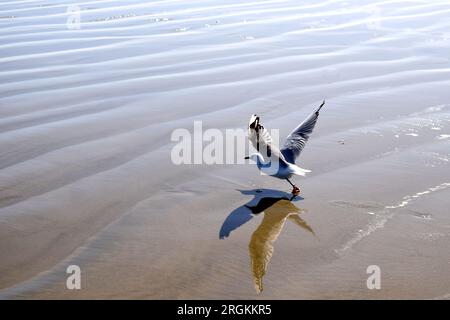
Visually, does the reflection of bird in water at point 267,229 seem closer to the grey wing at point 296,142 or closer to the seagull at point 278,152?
the seagull at point 278,152

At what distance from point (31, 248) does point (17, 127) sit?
349 centimetres

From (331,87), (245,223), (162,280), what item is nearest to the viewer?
(162,280)

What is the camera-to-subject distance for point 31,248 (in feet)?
15.2

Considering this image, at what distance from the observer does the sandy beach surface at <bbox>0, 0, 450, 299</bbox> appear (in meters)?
4.26

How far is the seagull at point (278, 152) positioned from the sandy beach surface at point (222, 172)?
0.27 meters

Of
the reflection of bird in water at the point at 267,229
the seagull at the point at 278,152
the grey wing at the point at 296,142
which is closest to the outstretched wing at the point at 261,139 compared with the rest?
the seagull at the point at 278,152

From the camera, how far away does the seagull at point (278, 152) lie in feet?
17.4

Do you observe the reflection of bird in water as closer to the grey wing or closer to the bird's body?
the bird's body

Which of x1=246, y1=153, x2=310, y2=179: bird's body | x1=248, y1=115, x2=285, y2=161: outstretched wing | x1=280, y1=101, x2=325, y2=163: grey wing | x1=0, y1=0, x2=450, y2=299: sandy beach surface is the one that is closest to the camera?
x1=0, y1=0, x2=450, y2=299: sandy beach surface

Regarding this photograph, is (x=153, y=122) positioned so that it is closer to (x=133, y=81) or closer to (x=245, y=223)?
(x=133, y=81)

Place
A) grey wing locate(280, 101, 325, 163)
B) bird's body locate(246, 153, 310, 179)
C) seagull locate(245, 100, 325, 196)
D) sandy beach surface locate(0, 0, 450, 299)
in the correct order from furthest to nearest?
Answer: grey wing locate(280, 101, 325, 163) < bird's body locate(246, 153, 310, 179) < seagull locate(245, 100, 325, 196) < sandy beach surface locate(0, 0, 450, 299)

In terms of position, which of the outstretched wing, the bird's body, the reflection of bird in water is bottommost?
the reflection of bird in water

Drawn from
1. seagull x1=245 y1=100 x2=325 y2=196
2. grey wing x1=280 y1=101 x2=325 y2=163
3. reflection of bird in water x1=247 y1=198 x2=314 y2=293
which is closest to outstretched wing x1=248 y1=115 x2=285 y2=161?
seagull x1=245 y1=100 x2=325 y2=196

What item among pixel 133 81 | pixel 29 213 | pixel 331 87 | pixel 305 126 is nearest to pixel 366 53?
pixel 331 87
